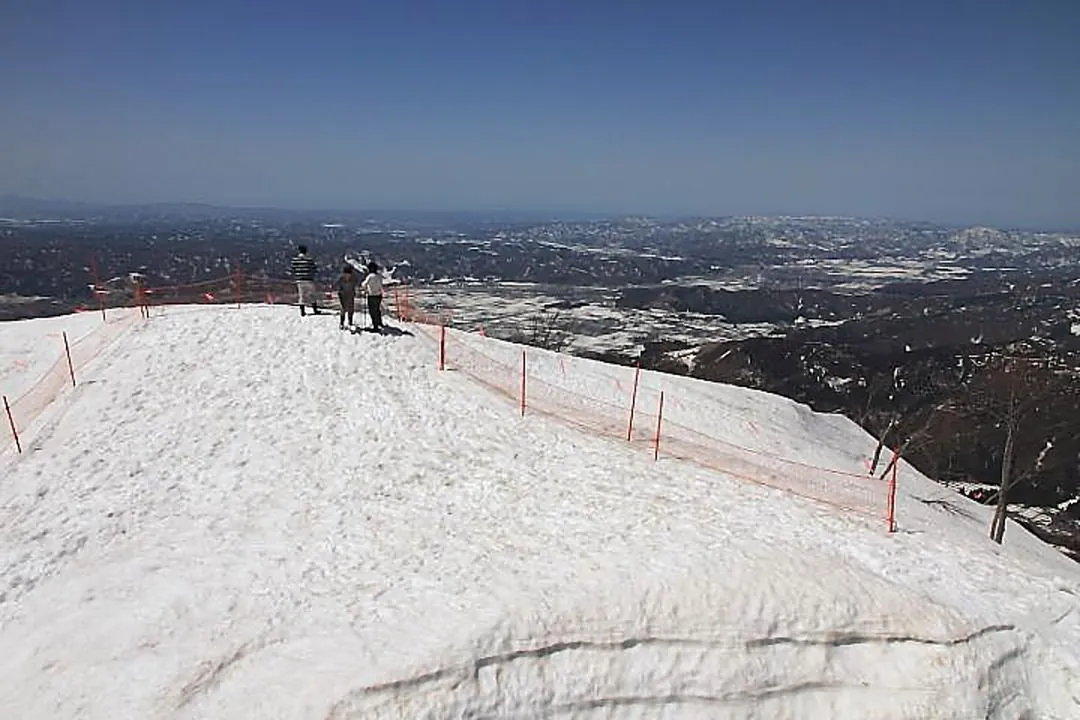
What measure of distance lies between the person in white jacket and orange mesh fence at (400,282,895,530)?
1992 millimetres

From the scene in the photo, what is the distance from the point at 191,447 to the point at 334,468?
3412mm

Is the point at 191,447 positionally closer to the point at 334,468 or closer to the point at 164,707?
the point at 334,468

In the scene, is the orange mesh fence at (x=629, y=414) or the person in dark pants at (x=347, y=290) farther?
the person in dark pants at (x=347, y=290)

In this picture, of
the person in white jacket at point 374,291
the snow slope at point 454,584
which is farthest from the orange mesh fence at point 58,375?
the person in white jacket at point 374,291

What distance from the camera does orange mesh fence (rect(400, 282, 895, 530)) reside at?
1819 centimetres

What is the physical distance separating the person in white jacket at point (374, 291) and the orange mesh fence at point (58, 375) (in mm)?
7702

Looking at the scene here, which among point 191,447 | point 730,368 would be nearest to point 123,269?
point 730,368

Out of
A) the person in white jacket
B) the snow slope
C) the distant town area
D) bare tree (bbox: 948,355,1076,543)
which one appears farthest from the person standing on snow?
bare tree (bbox: 948,355,1076,543)

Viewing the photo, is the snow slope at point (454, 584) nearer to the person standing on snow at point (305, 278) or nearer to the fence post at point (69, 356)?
the fence post at point (69, 356)

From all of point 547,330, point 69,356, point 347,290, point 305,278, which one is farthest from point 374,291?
point 547,330

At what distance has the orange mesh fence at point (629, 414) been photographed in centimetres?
1819

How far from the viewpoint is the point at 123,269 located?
14788cm

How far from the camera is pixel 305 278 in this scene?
2273cm

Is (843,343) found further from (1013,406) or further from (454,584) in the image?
(454,584)
